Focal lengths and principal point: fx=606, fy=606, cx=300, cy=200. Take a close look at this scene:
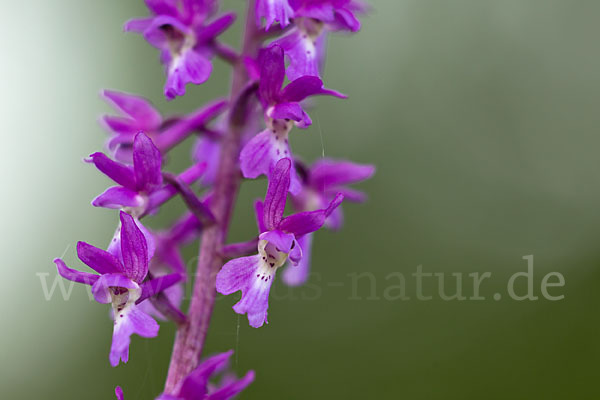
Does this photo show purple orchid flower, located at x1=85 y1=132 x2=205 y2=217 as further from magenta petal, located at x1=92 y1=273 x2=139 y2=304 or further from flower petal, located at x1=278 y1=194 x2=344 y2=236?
flower petal, located at x1=278 y1=194 x2=344 y2=236

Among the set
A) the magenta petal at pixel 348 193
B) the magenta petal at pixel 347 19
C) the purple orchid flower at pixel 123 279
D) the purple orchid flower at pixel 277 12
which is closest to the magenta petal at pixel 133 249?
the purple orchid flower at pixel 123 279

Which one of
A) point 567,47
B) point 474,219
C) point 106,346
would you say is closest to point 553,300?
point 474,219

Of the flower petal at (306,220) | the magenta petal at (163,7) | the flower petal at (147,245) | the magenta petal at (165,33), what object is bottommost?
the flower petal at (147,245)

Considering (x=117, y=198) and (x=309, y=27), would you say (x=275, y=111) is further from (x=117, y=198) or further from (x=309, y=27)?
(x=117, y=198)

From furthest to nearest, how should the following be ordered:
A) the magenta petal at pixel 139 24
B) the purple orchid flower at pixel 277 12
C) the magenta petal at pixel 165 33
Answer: the magenta petal at pixel 139 24
the magenta petal at pixel 165 33
the purple orchid flower at pixel 277 12

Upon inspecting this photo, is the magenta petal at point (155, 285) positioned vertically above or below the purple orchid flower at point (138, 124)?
below

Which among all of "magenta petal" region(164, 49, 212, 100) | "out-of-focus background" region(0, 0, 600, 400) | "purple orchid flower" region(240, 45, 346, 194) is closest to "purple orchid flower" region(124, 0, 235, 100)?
"magenta petal" region(164, 49, 212, 100)

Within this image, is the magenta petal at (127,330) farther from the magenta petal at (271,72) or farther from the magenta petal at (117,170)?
the magenta petal at (271,72)
